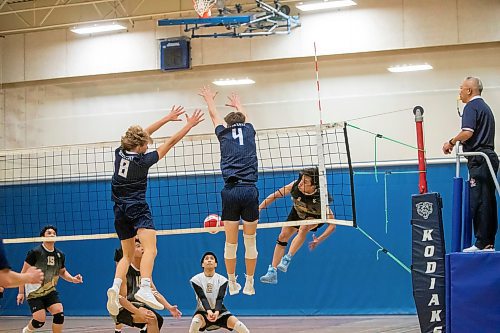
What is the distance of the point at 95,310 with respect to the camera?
1816 cm

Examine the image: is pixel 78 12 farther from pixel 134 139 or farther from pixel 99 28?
pixel 134 139

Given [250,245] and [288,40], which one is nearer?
[250,245]

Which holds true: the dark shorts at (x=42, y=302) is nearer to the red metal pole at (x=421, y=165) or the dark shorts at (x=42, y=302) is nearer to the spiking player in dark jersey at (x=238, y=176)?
the spiking player in dark jersey at (x=238, y=176)

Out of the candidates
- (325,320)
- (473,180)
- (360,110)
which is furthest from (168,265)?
(473,180)

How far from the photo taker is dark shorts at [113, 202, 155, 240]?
9102mm

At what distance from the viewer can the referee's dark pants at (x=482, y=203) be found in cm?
906

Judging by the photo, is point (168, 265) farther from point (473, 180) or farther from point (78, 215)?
point (473, 180)

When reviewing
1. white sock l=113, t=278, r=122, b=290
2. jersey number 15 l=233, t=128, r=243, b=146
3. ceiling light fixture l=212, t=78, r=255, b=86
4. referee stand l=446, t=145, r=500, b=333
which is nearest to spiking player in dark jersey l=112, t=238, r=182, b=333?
white sock l=113, t=278, r=122, b=290

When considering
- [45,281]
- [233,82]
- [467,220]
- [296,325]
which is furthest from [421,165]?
[233,82]

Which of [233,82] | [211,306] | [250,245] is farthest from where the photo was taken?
[233,82]

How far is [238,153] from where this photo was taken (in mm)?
9344

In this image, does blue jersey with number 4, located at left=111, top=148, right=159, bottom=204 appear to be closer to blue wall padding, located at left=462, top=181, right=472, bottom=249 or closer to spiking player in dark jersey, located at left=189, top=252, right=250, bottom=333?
spiking player in dark jersey, located at left=189, top=252, right=250, bottom=333

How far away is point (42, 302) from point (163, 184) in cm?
544

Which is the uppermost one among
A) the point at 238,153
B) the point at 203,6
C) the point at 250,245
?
the point at 203,6
